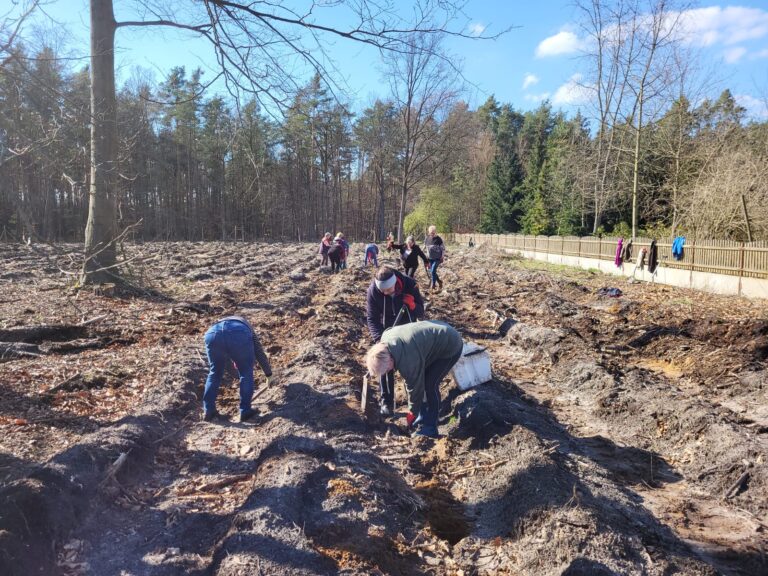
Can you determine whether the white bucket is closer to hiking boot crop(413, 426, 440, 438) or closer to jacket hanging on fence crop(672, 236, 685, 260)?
hiking boot crop(413, 426, 440, 438)

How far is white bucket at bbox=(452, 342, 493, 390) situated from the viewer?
22.2 feet

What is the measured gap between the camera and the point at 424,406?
5.77 meters

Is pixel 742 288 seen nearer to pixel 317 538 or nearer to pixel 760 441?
pixel 760 441

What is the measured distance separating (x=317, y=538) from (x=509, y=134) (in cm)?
7002

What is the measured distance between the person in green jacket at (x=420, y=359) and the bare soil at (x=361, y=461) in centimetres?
36

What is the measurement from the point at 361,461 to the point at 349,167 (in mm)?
57997

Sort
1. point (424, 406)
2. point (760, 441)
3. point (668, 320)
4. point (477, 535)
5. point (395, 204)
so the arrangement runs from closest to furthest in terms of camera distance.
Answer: point (477, 535) < point (760, 441) < point (424, 406) < point (668, 320) < point (395, 204)

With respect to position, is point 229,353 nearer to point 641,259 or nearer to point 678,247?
point 641,259

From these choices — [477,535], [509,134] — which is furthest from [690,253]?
[509,134]

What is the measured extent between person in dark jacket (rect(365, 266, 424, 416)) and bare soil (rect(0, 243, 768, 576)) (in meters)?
0.31

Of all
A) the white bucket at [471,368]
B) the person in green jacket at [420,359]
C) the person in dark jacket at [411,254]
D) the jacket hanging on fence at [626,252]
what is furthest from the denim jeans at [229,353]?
the jacket hanging on fence at [626,252]

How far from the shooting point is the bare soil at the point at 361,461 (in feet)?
11.8

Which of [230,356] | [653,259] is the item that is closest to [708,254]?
[653,259]

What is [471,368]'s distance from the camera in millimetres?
6836
